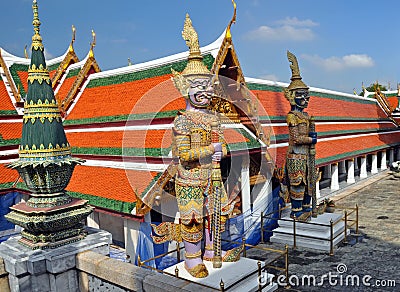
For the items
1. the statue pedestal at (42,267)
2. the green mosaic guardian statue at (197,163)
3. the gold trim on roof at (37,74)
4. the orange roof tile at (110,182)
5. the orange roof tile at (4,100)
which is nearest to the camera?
the statue pedestal at (42,267)

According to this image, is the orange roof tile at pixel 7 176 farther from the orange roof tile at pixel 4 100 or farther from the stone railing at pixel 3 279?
the stone railing at pixel 3 279

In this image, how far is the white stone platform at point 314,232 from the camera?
36.9 feet

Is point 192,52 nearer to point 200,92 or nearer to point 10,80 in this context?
point 200,92

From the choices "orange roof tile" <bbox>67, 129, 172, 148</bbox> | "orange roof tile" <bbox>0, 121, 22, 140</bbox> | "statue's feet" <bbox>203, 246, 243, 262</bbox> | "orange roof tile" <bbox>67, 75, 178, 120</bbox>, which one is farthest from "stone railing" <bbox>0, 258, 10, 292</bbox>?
"orange roof tile" <bbox>0, 121, 22, 140</bbox>

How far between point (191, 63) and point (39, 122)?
323 cm

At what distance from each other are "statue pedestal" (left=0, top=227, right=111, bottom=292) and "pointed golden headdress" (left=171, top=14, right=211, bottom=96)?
3636 millimetres

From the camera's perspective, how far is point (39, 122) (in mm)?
5625

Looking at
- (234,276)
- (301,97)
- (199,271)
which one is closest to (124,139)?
(301,97)

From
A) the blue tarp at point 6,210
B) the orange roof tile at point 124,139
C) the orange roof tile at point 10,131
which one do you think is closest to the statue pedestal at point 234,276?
the orange roof tile at point 124,139

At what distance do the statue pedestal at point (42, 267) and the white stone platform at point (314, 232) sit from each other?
774 centimetres

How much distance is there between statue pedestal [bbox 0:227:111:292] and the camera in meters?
5.11

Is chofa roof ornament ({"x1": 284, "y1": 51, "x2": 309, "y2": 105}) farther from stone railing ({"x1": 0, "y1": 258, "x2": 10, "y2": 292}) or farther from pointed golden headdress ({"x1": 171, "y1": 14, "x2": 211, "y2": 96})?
stone railing ({"x1": 0, "y1": 258, "x2": 10, "y2": 292})

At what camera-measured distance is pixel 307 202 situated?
12023mm

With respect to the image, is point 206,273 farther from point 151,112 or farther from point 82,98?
point 82,98
